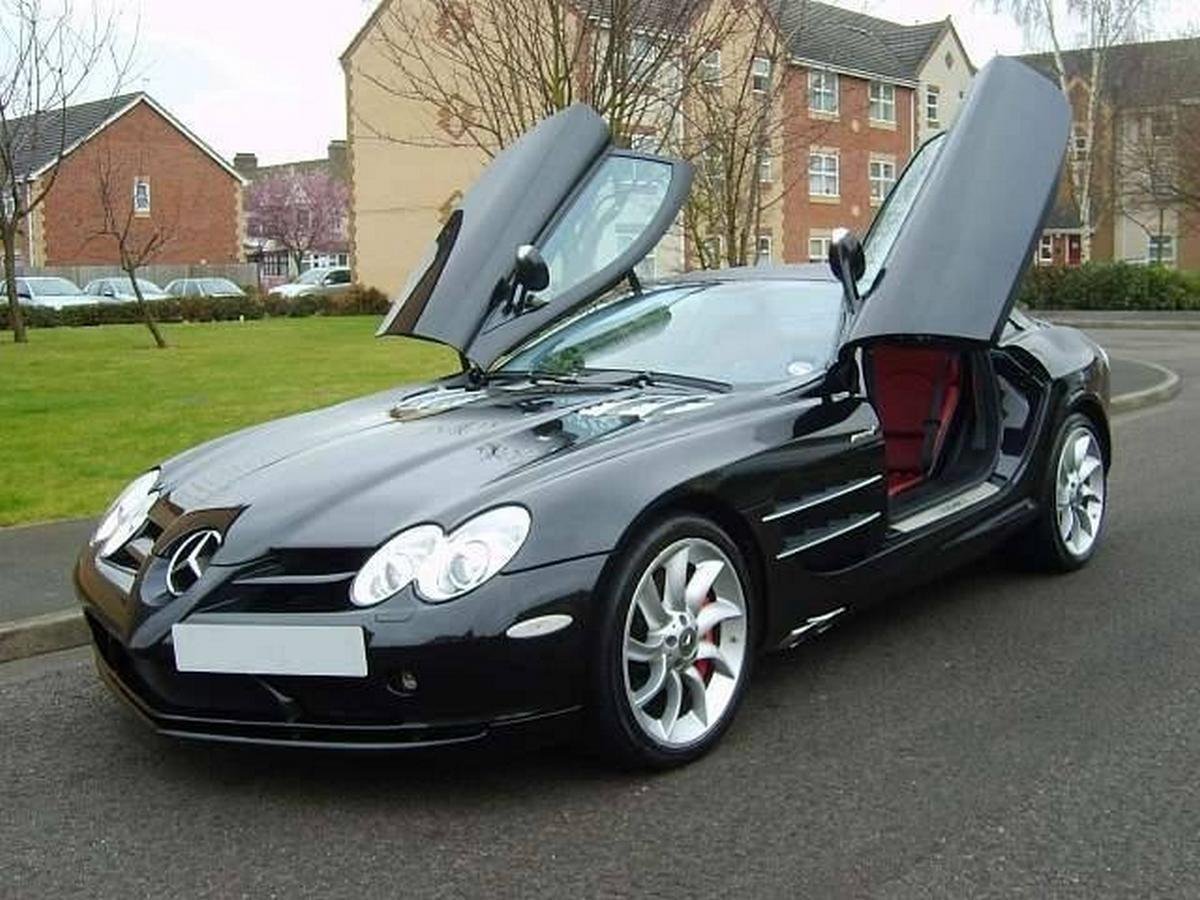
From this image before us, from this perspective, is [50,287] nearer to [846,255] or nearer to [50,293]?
[50,293]

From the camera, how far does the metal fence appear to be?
45094 millimetres

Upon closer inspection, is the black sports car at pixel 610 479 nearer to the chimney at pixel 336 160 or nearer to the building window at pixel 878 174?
the building window at pixel 878 174

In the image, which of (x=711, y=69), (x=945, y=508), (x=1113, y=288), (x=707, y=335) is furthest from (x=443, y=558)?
(x=1113, y=288)

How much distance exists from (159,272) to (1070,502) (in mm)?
45657

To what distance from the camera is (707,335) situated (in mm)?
4906

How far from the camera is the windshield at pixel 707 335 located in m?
4.69

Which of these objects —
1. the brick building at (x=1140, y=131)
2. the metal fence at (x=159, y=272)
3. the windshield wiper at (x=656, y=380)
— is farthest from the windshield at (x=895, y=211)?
the metal fence at (x=159, y=272)

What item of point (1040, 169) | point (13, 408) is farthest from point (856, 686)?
point (13, 408)

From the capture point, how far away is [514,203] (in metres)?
5.33

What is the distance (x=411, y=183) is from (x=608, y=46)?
31.0m

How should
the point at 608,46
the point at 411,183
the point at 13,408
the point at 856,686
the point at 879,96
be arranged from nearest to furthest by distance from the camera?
the point at 856,686 < the point at 608,46 < the point at 13,408 < the point at 411,183 < the point at 879,96

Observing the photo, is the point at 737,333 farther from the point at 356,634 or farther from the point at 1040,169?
the point at 356,634

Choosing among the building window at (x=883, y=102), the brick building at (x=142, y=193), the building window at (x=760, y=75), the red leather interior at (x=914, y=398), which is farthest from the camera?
the brick building at (x=142, y=193)

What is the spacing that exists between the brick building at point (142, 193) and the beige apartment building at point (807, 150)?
32.3 ft
